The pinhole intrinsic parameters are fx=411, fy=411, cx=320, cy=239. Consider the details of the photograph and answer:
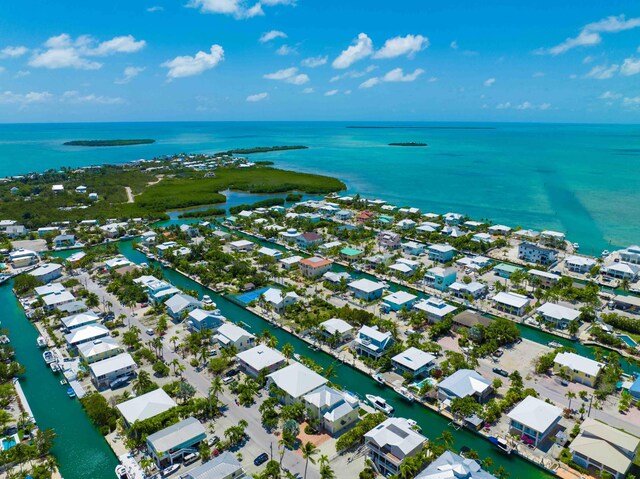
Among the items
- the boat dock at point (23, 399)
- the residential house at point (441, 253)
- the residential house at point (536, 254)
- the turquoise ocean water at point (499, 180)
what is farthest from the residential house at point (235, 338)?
the turquoise ocean water at point (499, 180)

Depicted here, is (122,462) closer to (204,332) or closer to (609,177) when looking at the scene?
(204,332)

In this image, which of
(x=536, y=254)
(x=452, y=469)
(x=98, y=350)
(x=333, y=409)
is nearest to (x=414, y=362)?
(x=333, y=409)

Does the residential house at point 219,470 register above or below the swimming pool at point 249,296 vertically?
above

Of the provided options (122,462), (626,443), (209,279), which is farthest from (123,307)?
(626,443)

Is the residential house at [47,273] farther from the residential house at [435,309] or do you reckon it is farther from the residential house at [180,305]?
the residential house at [435,309]

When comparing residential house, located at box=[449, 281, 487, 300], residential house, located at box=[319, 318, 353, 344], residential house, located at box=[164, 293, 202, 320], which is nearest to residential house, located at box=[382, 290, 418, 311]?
residential house, located at box=[449, 281, 487, 300]

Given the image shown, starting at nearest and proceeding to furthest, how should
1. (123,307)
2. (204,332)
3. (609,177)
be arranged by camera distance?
(204,332) → (123,307) → (609,177)
